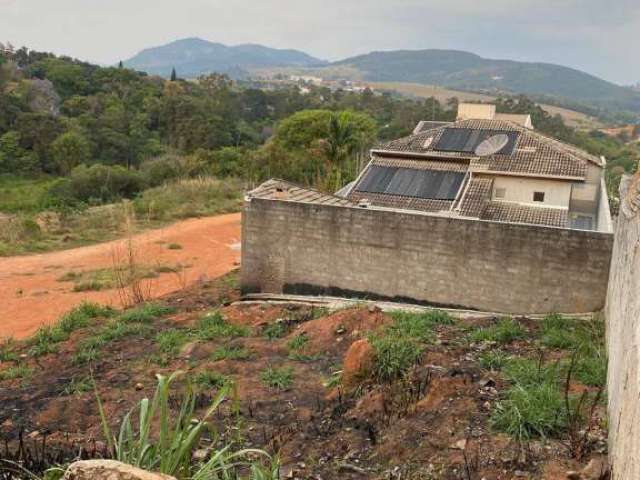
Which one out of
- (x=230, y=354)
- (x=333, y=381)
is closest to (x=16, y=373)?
(x=230, y=354)

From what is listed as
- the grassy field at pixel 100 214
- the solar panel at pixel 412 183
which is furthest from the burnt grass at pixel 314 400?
the grassy field at pixel 100 214

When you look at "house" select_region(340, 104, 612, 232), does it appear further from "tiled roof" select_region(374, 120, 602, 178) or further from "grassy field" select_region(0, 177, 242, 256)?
"grassy field" select_region(0, 177, 242, 256)

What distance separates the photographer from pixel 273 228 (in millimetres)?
11195

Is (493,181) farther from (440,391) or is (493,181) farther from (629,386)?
(629,386)

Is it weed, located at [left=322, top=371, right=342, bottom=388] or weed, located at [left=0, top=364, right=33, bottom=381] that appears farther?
weed, located at [left=0, top=364, right=33, bottom=381]

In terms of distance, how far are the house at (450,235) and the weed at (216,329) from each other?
69.5 inches

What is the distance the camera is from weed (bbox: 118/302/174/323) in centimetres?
1027

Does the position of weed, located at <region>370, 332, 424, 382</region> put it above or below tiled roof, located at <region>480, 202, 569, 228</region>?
below

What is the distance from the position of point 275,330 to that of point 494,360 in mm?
3739

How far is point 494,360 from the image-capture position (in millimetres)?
6770

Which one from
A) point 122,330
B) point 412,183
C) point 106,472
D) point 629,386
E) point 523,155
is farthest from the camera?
point 523,155

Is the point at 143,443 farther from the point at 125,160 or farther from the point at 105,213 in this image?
the point at 125,160

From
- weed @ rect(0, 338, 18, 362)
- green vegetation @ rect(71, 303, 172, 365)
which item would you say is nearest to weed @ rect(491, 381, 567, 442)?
green vegetation @ rect(71, 303, 172, 365)

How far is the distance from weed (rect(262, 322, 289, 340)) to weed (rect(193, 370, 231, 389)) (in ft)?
5.85
